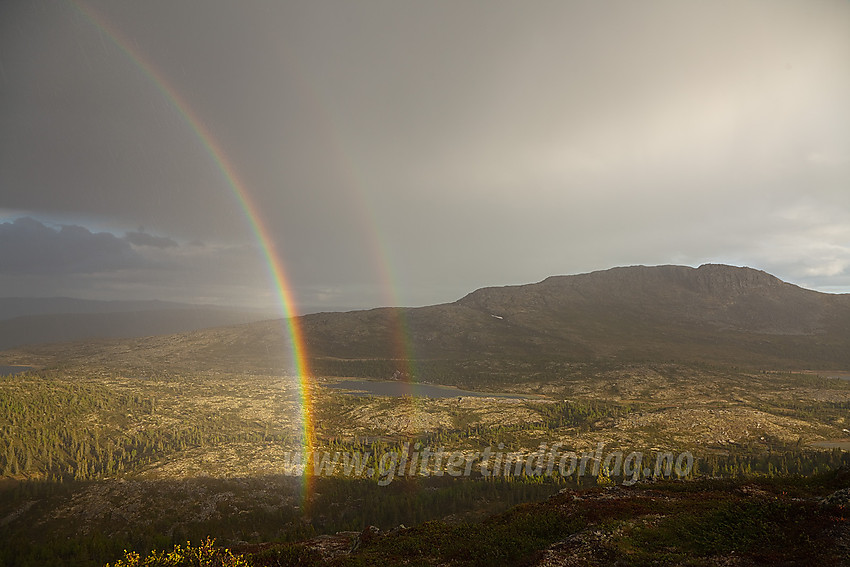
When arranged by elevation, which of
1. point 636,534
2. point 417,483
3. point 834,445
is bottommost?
point 417,483

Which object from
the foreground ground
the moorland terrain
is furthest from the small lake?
the foreground ground

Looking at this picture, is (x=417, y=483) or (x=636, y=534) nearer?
(x=636, y=534)

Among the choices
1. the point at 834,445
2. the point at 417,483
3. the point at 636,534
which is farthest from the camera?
the point at 834,445

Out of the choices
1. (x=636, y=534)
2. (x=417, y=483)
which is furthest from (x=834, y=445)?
(x=636, y=534)

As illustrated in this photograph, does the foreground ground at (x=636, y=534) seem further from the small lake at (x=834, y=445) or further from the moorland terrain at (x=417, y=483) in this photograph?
the small lake at (x=834, y=445)

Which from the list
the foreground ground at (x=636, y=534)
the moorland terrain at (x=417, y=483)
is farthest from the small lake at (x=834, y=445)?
the foreground ground at (x=636, y=534)

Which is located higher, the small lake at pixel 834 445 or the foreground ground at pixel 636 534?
the foreground ground at pixel 636 534

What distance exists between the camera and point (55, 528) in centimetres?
7162

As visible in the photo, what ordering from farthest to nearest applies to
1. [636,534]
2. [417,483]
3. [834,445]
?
[834,445] → [417,483] → [636,534]

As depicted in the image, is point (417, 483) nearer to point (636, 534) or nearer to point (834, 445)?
point (636, 534)

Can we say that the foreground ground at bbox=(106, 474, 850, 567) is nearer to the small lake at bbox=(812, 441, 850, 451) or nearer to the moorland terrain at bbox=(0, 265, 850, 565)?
the moorland terrain at bbox=(0, 265, 850, 565)

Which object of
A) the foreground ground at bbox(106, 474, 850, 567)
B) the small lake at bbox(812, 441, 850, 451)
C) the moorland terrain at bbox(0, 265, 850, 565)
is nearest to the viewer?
the foreground ground at bbox(106, 474, 850, 567)

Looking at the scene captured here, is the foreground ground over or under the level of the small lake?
over

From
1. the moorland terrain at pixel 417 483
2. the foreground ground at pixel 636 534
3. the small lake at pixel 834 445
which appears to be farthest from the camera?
the small lake at pixel 834 445
